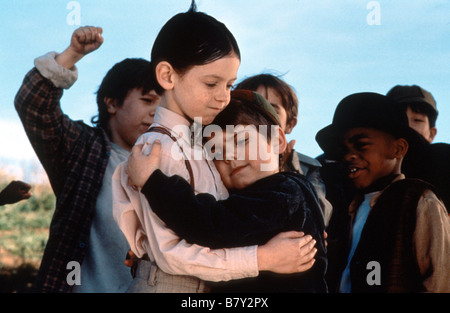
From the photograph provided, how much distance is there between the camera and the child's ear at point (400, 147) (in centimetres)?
300

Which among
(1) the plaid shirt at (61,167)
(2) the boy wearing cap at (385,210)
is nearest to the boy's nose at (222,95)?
(1) the plaid shirt at (61,167)

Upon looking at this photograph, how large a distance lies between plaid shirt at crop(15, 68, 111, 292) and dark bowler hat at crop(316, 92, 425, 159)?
1483 millimetres

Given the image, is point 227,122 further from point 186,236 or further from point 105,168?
point 105,168

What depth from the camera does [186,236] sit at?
1893 millimetres

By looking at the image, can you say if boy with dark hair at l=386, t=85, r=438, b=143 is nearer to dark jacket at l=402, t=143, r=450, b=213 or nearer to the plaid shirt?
dark jacket at l=402, t=143, r=450, b=213

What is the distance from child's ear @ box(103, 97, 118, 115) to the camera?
3.47 meters

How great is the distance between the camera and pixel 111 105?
3490mm

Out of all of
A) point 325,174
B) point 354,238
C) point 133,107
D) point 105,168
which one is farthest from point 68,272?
point 325,174

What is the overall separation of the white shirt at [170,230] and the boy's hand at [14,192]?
4.06 feet

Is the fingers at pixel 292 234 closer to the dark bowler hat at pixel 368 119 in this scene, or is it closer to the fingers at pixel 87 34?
the dark bowler hat at pixel 368 119

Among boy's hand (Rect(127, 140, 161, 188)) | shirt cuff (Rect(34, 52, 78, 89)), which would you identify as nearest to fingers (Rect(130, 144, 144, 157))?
boy's hand (Rect(127, 140, 161, 188))

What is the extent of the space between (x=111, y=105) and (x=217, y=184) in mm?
1632

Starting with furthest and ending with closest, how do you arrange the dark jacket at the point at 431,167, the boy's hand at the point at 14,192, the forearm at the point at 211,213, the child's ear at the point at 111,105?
1. the child's ear at the point at 111,105
2. the dark jacket at the point at 431,167
3. the boy's hand at the point at 14,192
4. the forearm at the point at 211,213

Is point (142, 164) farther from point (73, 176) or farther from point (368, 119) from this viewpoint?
point (368, 119)
